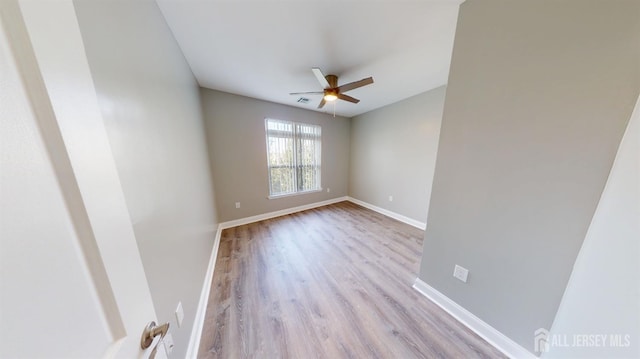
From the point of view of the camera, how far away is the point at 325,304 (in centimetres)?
158

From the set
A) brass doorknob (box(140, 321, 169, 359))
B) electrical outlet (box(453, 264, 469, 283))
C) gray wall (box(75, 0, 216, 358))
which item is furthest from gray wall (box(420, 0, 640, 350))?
gray wall (box(75, 0, 216, 358))

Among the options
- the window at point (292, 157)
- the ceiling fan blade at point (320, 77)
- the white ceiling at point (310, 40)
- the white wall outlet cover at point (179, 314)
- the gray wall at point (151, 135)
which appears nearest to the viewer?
the gray wall at point (151, 135)

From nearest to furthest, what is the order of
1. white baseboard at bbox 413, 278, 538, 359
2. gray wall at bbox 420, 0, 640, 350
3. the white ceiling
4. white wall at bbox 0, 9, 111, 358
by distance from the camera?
white wall at bbox 0, 9, 111, 358, gray wall at bbox 420, 0, 640, 350, white baseboard at bbox 413, 278, 538, 359, the white ceiling

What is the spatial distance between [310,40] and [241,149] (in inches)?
78.8

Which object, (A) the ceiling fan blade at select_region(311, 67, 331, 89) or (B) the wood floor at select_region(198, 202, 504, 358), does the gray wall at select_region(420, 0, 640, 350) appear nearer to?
(B) the wood floor at select_region(198, 202, 504, 358)

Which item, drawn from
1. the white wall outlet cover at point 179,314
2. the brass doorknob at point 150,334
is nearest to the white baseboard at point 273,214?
the white wall outlet cover at point 179,314

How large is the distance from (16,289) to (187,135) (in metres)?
1.72

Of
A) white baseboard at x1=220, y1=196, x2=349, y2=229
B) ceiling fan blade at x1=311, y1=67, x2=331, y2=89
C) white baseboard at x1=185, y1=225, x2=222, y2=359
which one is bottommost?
white baseboard at x1=185, y1=225, x2=222, y2=359

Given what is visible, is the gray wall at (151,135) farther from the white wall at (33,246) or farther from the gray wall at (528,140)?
the gray wall at (528,140)

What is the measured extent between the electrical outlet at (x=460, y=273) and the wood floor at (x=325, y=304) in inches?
13.7

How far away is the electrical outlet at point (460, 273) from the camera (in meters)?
1.40

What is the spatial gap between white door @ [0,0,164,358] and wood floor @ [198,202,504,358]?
1161mm

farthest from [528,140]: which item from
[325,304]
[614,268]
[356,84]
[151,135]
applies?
[151,135]

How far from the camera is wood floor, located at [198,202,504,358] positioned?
1254 millimetres
